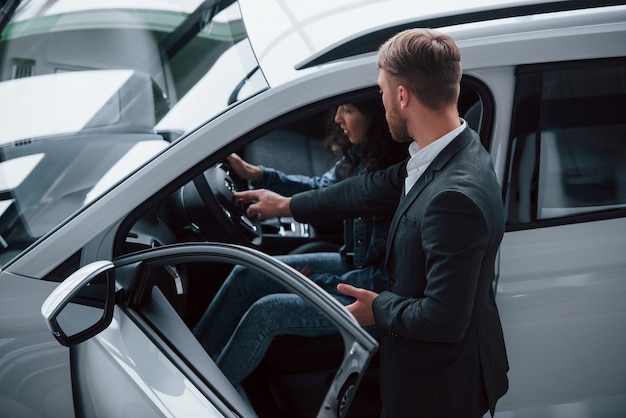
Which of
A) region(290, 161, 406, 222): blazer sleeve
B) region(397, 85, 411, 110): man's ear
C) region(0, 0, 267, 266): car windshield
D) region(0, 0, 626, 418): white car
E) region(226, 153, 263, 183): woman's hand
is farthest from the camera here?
region(226, 153, 263, 183): woman's hand

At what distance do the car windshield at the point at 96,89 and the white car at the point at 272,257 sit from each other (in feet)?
0.04

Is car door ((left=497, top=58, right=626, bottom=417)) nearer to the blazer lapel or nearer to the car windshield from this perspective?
the blazer lapel

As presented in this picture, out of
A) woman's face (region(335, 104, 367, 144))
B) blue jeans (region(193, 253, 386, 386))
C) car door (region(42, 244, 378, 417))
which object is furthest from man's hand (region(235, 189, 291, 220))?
car door (region(42, 244, 378, 417))

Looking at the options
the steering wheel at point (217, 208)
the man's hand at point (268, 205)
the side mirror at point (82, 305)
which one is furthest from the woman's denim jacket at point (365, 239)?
the side mirror at point (82, 305)

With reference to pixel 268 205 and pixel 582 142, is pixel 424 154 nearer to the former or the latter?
pixel 582 142

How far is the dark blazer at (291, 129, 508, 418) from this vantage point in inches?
66.6

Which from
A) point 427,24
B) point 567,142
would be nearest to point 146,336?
point 427,24

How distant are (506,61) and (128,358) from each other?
1.25 m

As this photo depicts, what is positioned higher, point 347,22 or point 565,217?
point 347,22

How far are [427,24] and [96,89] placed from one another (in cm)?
119

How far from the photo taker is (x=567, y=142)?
204 centimetres

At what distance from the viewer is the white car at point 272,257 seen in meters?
1.90

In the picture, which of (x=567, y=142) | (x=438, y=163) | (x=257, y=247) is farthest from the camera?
(x=257, y=247)

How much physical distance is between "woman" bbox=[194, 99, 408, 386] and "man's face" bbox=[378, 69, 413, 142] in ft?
1.38
